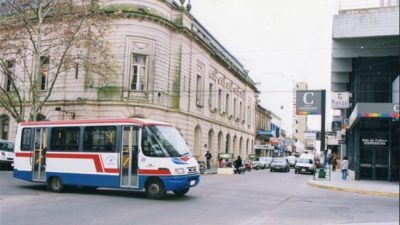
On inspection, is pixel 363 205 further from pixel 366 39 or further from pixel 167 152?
pixel 366 39

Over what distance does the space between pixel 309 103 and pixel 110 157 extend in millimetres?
14614

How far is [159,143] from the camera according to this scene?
48.8 ft

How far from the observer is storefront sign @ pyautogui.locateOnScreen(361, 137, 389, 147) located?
91.6 feet

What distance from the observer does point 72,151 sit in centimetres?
1631

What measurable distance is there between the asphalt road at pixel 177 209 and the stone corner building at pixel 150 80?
51.4ft

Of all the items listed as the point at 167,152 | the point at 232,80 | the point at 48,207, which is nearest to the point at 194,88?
the point at 232,80

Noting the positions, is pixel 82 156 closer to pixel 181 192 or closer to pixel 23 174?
pixel 23 174

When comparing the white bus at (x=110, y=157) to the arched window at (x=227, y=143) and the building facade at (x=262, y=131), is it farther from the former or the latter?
the building facade at (x=262, y=131)

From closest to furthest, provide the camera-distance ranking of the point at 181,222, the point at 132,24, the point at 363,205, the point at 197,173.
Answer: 1. the point at 181,222
2. the point at 363,205
3. the point at 197,173
4. the point at 132,24

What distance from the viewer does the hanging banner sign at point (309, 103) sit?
84.0 feet

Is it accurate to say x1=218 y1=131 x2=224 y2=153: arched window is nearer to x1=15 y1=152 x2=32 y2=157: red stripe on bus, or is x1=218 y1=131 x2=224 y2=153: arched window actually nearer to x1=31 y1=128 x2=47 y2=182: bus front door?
x1=15 y1=152 x2=32 y2=157: red stripe on bus

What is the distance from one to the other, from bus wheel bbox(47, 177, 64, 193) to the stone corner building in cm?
1488

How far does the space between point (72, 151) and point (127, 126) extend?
A: 2.65m

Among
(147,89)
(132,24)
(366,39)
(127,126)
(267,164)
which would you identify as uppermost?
(132,24)
